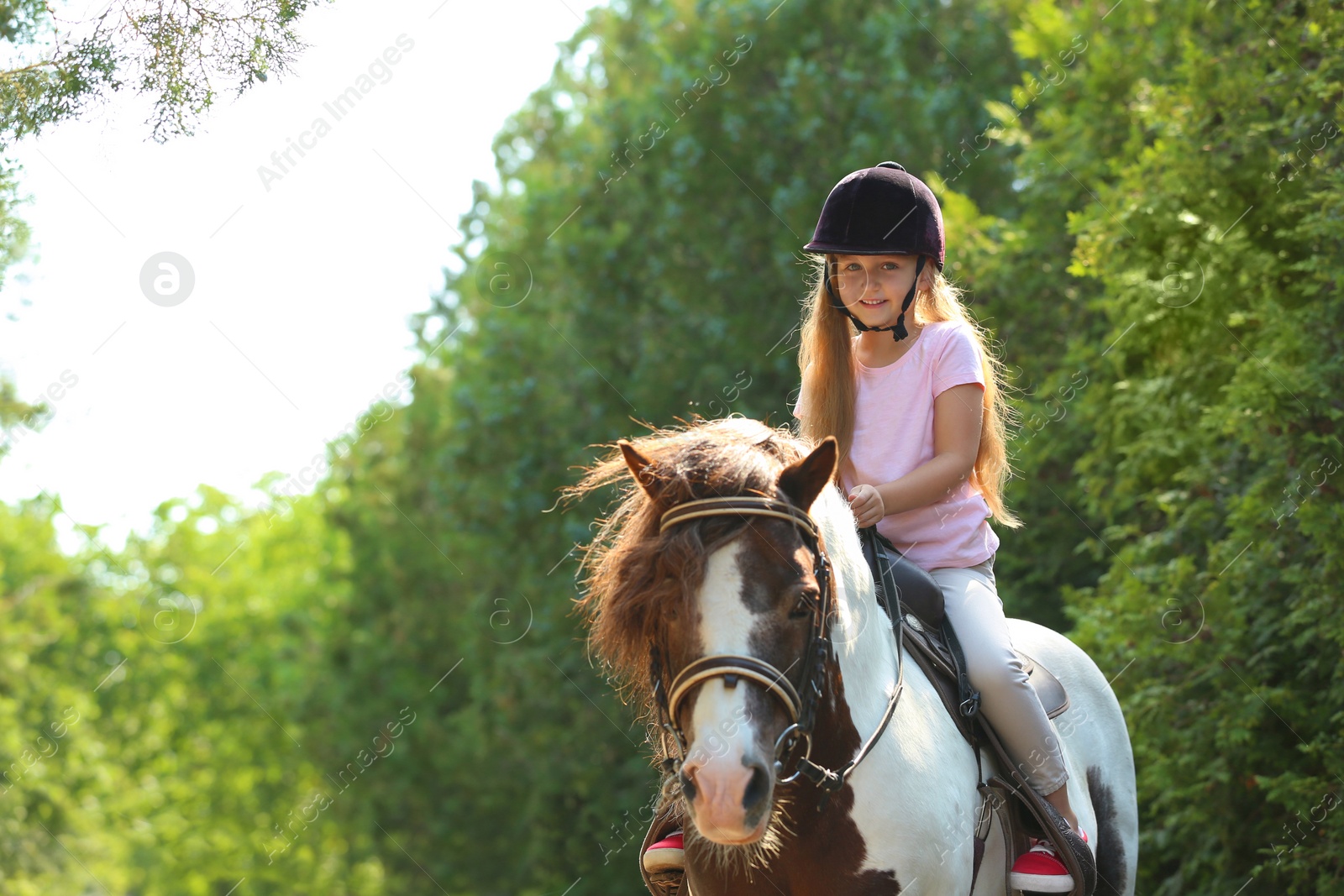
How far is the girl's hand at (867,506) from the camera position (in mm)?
3711

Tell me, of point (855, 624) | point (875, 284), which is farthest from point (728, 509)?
point (875, 284)

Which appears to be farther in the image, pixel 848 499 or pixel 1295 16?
pixel 1295 16

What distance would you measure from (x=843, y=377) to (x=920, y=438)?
0.34 meters

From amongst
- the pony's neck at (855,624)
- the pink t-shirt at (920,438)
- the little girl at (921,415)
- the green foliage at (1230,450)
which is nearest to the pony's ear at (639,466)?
the pony's neck at (855,624)

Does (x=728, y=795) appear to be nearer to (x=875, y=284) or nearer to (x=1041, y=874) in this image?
(x=1041, y=874)

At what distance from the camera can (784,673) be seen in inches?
118

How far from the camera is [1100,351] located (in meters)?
10.8

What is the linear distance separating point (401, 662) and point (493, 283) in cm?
836

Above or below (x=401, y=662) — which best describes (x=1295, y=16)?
above

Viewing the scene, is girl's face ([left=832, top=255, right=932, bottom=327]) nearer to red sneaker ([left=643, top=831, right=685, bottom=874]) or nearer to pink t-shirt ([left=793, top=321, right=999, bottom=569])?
pink t-shirt ([left=793, top=321, right=999, bottom=569])

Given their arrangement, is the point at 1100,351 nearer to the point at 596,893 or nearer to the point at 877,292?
the point at 877,292

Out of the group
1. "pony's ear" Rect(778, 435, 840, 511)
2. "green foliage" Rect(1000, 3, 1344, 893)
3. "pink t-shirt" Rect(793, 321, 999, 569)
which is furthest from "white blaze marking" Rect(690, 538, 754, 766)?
"green foliage" Rect(1000, 3, 1344, 893)

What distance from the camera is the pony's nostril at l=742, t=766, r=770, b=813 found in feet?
9.04

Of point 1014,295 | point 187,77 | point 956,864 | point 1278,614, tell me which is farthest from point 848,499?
point 1014,295
